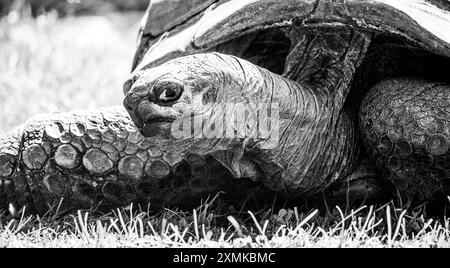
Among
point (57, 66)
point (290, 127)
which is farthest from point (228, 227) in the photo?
point (57, 66)

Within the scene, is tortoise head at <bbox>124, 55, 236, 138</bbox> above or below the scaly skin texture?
above

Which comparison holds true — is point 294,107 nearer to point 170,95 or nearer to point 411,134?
point 411,134

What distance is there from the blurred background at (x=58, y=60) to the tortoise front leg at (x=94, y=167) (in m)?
1.26

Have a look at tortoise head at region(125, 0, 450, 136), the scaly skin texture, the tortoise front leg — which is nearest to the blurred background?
the tortoise front leg

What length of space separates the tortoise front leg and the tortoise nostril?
2.34 feet

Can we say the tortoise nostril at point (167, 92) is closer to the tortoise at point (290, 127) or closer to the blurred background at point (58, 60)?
the tortoise at point (290, 127)

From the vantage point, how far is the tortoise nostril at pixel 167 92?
8.40 feet

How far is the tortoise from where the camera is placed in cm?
304

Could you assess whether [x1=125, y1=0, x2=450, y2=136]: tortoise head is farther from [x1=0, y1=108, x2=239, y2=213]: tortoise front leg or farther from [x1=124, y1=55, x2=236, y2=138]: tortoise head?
[x1=0, y1=108, x2=239, y2=213]: tortoise front leg

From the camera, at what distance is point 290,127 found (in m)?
3.12

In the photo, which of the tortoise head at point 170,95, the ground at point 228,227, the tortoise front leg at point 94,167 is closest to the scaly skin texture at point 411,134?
the ground at point 228,227
